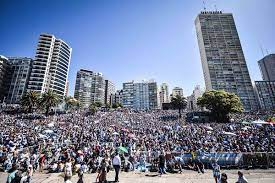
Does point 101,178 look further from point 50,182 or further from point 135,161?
point 135,161

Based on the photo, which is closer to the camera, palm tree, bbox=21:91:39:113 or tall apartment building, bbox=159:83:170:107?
palm tree, bbox=21:91:39:113

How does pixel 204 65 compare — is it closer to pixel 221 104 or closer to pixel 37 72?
pixel 221 104

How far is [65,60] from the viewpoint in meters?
126

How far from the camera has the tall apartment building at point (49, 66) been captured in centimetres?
10550

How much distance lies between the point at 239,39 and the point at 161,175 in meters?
126

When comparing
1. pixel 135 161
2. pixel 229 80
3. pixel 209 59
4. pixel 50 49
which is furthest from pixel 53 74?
pixel 135 161

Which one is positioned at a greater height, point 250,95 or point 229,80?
point 229,80

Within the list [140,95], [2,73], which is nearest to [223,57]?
[140,95]

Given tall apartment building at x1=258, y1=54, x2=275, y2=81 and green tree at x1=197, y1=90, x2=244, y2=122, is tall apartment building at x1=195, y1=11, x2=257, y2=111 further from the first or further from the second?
tall apartment building at x1=258, y1=54, x2=275, y2=81

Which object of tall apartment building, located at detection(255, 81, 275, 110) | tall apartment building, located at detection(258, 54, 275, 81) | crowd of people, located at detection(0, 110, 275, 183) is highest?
tall apartment building, located at detection(258, 54, 275, 81)

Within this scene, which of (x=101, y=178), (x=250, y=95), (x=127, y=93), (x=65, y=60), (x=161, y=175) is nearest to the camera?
(x=101, y=178)

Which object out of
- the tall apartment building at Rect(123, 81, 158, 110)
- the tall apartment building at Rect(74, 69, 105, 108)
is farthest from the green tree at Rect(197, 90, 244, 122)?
the tall apartment building at Rect(74, 69, 105, 108)

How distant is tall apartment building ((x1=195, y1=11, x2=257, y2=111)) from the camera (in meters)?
104

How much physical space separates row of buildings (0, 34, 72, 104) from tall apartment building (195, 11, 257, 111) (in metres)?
89.1
